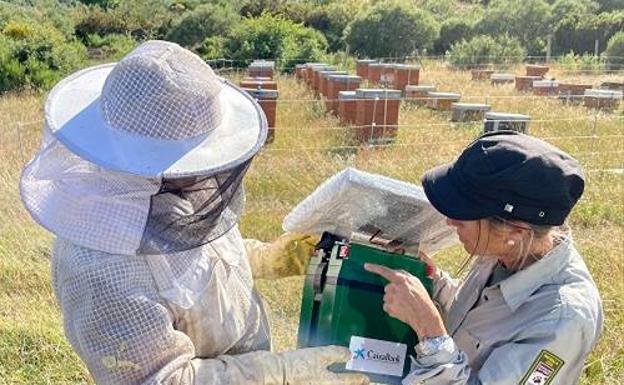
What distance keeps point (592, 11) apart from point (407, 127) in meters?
24.3

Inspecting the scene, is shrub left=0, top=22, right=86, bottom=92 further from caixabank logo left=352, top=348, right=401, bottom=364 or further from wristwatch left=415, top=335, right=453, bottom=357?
wristwatch left=415, top=335, right=453, bottom=357

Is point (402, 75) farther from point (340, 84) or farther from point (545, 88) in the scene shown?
point (340, 84)

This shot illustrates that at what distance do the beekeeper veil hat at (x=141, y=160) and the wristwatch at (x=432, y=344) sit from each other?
1.52ft

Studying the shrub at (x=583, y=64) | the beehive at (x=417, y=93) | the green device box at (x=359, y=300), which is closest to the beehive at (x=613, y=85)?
the beehive at (x=417, y=93)

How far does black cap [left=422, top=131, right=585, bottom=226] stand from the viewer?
1356mm

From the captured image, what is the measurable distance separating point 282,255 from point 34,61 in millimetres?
18040

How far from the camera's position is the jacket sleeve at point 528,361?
4.48ft

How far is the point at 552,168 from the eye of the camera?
1.36 m

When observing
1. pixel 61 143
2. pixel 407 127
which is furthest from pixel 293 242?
pixel 407 127

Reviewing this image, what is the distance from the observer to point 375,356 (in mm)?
1543

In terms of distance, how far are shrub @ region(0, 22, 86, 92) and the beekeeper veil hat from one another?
1712 centimetres

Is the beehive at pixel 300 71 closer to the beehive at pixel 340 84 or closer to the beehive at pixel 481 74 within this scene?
the beehive at pixel 481 74

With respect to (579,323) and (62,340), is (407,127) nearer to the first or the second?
(62,340)

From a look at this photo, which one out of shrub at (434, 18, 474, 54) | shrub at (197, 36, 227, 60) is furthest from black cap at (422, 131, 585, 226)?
shrub at (434, 18, 474, 54)
